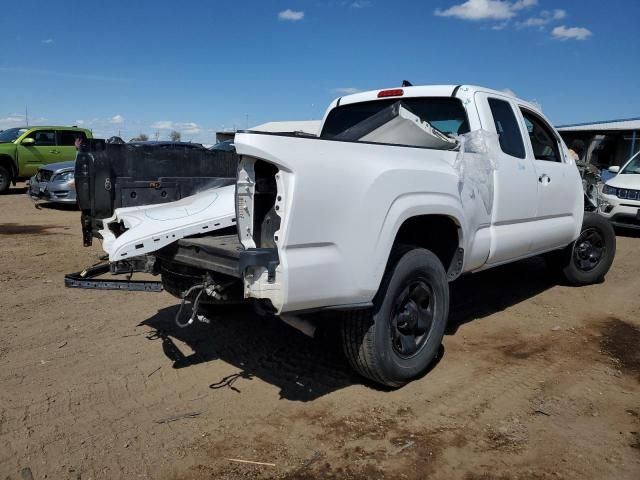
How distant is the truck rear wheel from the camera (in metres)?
3.56

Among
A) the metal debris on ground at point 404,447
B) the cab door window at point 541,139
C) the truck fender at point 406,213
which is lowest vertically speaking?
the metal debris on ground at point 404,447

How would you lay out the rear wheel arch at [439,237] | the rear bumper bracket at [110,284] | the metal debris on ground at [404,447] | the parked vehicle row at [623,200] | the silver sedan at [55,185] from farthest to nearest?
the silver sedan at [55,185] < the parked vehicle row at [623,200] < the rear wheel arch at [439,237] < the rear bumper bracket at [110,284] < the metal debris on ground at [404,447]

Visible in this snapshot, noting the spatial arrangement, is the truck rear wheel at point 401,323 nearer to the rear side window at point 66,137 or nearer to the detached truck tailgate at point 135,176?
the detached truck tailgate at point 135,176

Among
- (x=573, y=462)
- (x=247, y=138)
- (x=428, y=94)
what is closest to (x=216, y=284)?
(x=247, y=138)

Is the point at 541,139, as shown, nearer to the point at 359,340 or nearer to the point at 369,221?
the point at 369,221

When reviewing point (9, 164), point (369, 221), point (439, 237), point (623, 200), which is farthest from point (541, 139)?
point (9, 164)

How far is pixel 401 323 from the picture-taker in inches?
153

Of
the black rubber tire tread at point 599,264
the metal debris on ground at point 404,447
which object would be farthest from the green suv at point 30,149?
the metal debris on ground at point 404,447

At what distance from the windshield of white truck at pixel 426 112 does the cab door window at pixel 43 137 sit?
46.1 ft

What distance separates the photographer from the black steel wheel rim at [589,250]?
22.0ft

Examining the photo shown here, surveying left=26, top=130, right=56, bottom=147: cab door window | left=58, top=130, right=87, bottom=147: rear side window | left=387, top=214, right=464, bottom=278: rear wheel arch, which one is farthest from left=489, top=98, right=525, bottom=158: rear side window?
left=26, top=130, right=56, bottom=147: cab door window

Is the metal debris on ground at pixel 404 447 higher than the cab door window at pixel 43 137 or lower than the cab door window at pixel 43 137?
lower

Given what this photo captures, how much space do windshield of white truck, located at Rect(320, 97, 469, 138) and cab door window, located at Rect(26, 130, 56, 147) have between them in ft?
46.1

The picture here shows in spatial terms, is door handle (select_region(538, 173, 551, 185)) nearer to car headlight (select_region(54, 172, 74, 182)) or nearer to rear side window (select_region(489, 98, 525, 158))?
rear side window (select_region(489, 98, 525, 158))
